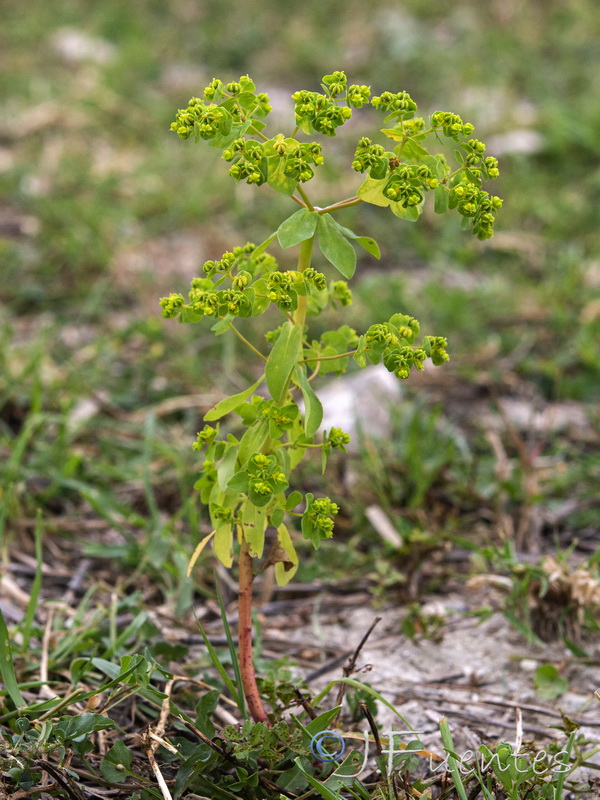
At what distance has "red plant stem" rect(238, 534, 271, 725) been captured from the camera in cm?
170

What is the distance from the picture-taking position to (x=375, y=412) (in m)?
3.10

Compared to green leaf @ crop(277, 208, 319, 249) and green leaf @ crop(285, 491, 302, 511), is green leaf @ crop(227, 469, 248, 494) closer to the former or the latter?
green leaf @ crop(285, 491, 302, 511)

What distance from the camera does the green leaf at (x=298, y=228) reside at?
58.6 inches

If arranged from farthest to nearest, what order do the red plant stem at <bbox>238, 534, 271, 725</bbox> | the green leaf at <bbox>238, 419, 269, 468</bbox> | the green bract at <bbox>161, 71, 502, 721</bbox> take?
1. the red plant stem at <bbox>238, 534, 271, 725</bbox>
2. the green leaf at <bbox>238, 419, 269, 468</bbox>
3. the green bract at <bbox>161, 71, 502, 721</bbox>

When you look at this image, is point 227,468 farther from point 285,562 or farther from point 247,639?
point 247,639

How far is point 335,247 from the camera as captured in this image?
5.05 feet

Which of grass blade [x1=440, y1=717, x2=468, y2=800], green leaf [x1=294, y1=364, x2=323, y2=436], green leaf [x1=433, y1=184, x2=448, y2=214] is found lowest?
grass blade [x1=440, y1=717, x2=468, y2=800]

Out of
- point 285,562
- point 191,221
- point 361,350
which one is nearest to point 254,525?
point 285,562

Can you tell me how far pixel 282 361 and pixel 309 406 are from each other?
95 mm

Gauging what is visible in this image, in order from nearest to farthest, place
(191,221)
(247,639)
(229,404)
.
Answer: (229,404) < (247,639) < (191,221)

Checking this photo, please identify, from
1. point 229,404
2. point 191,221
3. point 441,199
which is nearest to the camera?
point 441,199

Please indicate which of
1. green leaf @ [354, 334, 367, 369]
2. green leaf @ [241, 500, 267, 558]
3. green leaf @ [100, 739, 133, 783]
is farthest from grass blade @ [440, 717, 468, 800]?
green leaf @ [354, 334, 367, 369]

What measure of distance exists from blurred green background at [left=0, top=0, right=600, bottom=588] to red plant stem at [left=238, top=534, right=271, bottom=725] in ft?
2.33

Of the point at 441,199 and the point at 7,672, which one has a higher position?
the point at 441,199
